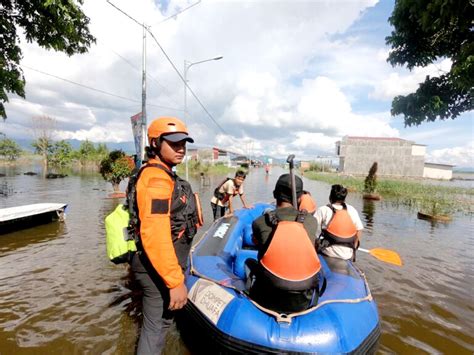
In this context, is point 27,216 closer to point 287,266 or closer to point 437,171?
point 287,266

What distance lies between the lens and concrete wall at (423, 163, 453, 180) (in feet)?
157

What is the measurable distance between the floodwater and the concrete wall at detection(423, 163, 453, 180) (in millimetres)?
49626

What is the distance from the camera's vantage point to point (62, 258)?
551 centimetres

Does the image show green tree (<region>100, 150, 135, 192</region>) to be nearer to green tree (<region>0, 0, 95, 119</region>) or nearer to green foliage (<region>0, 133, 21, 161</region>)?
green tree (<region>0, 0, 95, 119</region>)

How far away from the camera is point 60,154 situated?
4128cm

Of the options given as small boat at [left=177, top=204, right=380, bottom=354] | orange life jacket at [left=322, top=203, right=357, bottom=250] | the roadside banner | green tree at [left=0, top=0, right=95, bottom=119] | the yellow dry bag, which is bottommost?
small boat at [left=177, top=204, right=380, bottom=354]

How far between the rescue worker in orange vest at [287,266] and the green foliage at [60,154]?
48635 millimetres

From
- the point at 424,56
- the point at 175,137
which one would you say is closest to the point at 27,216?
the point at 175,137

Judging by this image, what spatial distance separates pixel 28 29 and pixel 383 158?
155 ft

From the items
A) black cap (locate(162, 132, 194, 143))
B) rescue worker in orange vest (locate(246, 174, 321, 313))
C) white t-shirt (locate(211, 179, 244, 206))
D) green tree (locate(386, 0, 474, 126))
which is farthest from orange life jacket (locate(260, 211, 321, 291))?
white t-shirt (locate(211, 179, 244, 206))

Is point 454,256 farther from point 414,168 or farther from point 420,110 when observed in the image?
point 414,168

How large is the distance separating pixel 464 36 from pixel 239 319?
6216 mm

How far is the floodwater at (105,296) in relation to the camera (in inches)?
123

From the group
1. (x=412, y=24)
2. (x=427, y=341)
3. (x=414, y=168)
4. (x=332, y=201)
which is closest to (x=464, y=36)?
(x=412, y=24)
